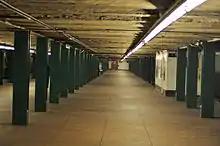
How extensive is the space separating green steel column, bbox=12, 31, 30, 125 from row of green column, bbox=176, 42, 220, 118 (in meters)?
5.29

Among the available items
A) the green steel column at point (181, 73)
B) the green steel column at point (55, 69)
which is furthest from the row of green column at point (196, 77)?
the green steel column at point (55, 69)

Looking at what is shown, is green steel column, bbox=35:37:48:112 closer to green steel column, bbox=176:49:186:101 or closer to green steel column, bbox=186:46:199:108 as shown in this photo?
green steel column, bbox=186:46:199:108

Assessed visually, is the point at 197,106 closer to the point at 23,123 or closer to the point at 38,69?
the point at 38,69

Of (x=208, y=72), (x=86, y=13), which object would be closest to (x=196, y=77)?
(x=208, y=72)

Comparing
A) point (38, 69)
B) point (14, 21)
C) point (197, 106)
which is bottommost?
point (197, 106)

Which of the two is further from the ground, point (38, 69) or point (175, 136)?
point (38, 69)

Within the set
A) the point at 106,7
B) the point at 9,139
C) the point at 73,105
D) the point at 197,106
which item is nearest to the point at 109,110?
the point at 73,105

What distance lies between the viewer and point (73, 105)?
15.2m

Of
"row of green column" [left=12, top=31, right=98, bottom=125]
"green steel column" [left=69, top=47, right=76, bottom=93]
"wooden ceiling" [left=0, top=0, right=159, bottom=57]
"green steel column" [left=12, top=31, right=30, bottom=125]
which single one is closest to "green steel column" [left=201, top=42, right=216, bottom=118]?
"wooden ceiling" [left=0, top=0, right=159, bottom=57]

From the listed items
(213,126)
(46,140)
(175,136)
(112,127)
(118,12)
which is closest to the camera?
(118,12)

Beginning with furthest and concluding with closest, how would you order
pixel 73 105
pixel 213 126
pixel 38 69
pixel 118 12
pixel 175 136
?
pixel 73 105 → pixel 38 69 → pixel 213 126 → pixel 175 136 → pixel 118 12

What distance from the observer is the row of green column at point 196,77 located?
42.3 feet

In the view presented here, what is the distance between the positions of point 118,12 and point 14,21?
2.68 metres

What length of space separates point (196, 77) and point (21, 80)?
721 centimetres
